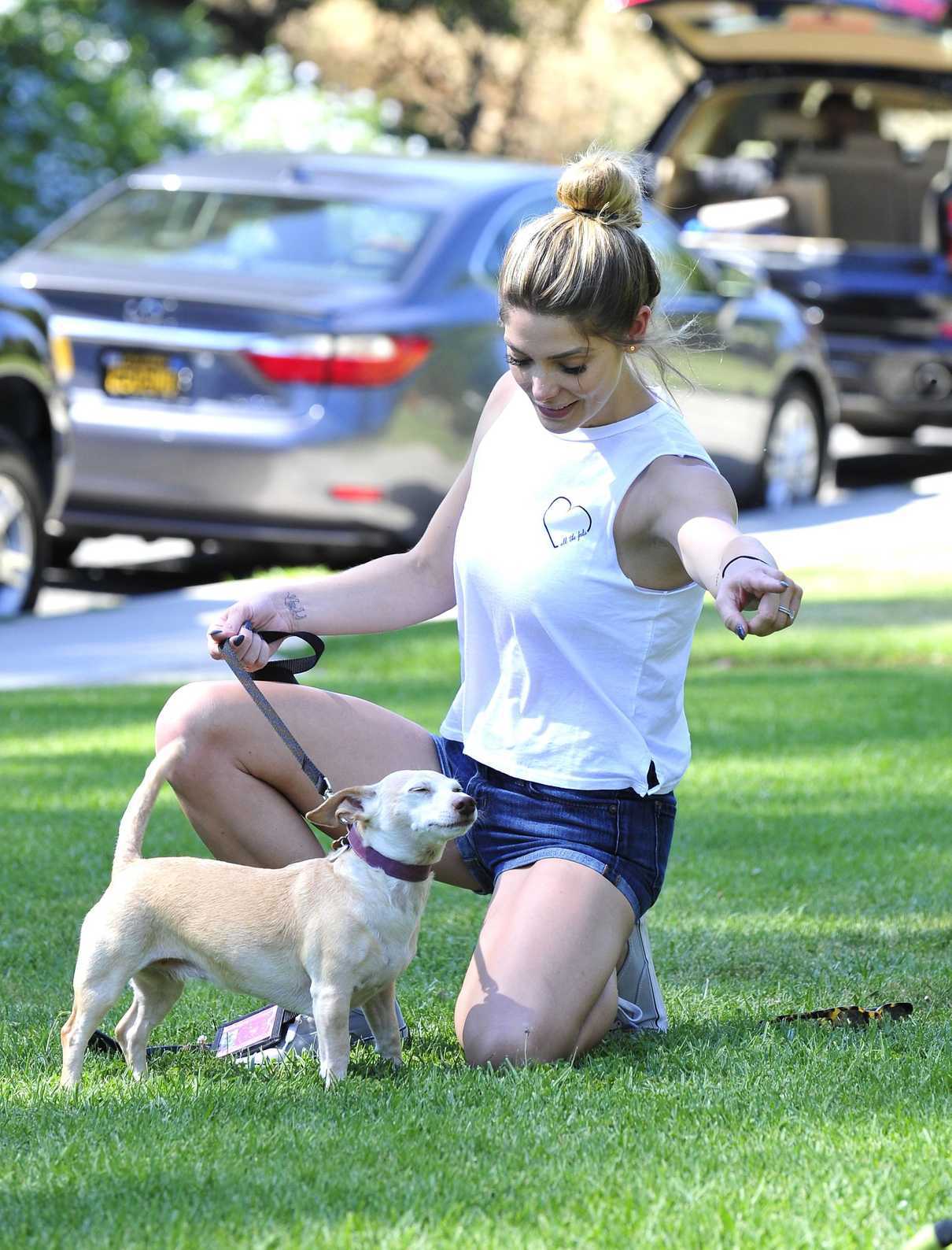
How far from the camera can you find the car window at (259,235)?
874 cm

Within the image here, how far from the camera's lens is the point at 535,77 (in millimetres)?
28938

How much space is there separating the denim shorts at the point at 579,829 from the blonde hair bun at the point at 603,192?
3.43ft

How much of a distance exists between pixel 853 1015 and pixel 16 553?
5039 mm

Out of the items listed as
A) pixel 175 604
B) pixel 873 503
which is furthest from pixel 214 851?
pixel 873 503

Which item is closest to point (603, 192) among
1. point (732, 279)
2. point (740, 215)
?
point (732, 279)

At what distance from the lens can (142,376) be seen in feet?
27.2

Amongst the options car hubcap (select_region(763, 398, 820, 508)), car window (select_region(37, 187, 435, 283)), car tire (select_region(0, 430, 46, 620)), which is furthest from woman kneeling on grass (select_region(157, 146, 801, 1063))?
car hubcap (select_region(763, 398, 820, 508))

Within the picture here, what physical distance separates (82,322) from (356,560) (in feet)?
5.76

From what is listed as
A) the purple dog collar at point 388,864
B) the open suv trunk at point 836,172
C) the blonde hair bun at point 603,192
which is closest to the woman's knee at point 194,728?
the purple dog collar at point 388,864

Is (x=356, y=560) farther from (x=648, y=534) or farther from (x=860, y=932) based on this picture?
(x=648, y=534)

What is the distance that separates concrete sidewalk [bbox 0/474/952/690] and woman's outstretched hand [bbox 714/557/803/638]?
3.84m

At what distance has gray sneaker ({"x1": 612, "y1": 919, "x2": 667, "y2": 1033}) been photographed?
387 centimetres

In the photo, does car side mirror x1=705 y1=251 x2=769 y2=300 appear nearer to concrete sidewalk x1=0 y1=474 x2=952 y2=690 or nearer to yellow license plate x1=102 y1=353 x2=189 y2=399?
concrete sidewalk x1=0 y1=474 x2=952 y2=690

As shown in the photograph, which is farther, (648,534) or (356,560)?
(356,560)
